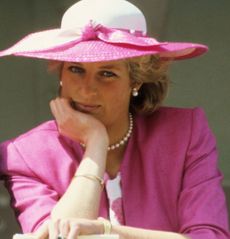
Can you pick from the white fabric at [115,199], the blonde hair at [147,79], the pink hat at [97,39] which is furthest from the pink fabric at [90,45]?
the white fabric at [115,199]

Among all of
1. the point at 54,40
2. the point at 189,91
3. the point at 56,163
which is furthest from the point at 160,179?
the point at 189,91

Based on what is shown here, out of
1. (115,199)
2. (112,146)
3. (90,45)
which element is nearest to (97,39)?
(90,45)

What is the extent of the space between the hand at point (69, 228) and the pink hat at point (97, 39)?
0.48 metres

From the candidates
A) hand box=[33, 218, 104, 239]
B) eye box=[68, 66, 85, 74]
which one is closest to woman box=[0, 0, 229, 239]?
eye box=[68, 66, 85, 74]

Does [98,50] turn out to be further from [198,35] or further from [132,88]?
[198,35]

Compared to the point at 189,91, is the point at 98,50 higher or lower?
higher

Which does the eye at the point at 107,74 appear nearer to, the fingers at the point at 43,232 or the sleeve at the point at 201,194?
the sleeve at the point at 201,194

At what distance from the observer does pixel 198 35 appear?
4.38 m

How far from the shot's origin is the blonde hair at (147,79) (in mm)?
3371

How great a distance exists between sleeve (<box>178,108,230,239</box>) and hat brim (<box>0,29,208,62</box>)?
314 mm

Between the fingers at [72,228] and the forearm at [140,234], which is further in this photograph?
the forearm at [140,234]

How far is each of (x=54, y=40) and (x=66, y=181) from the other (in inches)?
16.8

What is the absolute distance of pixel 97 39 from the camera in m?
3.26

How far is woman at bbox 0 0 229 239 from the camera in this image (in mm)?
3213
